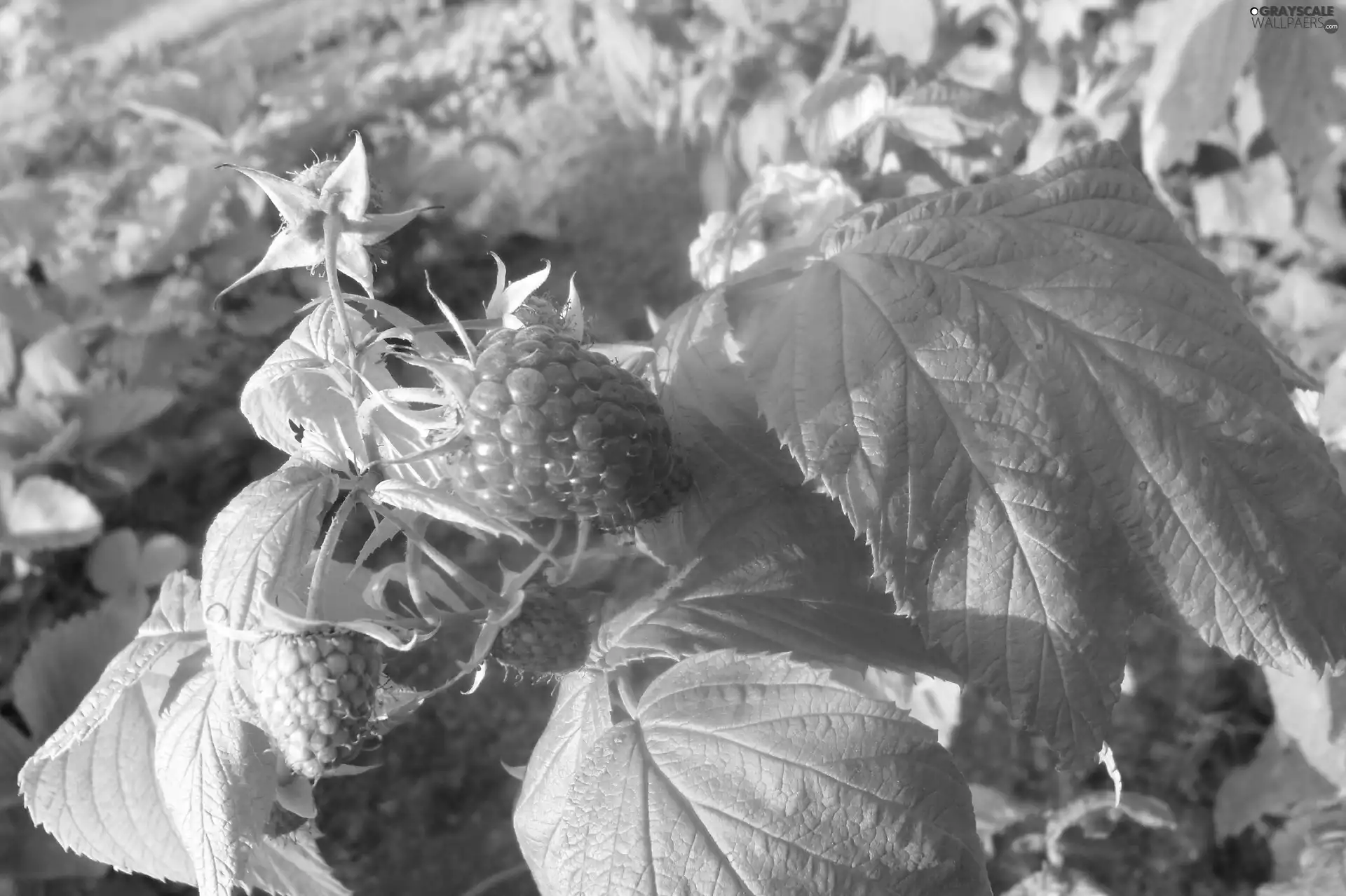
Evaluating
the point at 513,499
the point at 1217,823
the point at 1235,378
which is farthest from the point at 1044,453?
the point at 1217,823

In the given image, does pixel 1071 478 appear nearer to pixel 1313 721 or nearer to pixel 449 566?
pixel 449 566

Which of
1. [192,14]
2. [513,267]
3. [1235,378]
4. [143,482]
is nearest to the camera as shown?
[1235,378]

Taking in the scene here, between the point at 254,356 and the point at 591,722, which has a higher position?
the point at 591,722

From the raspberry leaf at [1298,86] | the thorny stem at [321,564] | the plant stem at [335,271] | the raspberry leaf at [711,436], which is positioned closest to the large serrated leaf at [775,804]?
the raspberry leaf at [711,436]

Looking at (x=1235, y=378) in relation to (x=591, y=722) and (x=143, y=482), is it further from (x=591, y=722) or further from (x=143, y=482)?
(x=143, y=482)

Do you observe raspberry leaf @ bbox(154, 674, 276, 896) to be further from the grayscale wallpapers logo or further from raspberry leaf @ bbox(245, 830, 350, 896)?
the grayscale wallpapers logo

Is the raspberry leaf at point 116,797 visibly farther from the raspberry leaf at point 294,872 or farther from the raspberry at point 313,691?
the raspberry at point 313,691

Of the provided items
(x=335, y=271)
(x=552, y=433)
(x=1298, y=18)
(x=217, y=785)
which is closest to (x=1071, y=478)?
(x=552, y=433)
